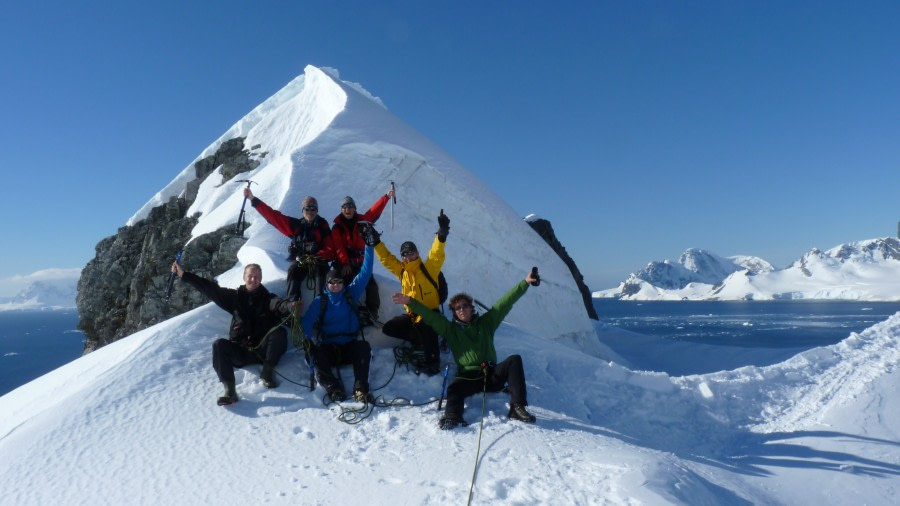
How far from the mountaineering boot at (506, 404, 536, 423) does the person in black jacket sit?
2613mm

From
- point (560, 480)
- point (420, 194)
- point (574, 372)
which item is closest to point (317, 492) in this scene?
point (560, 480)

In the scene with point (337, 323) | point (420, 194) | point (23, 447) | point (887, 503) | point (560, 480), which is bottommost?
point (887, 503)

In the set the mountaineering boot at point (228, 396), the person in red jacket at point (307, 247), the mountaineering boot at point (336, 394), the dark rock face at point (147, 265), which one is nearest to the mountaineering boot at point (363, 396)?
the mountaineering boot at point (336, 394)

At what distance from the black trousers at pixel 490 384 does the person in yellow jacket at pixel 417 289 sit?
2.54ft

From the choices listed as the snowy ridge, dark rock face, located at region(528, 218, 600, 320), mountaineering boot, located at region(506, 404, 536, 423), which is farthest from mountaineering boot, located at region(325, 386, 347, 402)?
dark rock face, located at region(528, 218, 600, 320)

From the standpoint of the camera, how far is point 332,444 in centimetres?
457

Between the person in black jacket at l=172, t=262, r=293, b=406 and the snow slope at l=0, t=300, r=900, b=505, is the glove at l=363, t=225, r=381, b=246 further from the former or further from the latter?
the snow slope at l=0, t=300, r=900, b=505

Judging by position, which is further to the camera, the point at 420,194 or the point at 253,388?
the point at 420,194

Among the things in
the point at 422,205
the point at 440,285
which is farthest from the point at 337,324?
the point at 422,205

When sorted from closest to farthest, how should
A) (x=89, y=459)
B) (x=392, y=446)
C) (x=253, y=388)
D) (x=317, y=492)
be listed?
(x=317, y=492), (x=89, y=459), (x=392, y=446), (x=253, y=388)

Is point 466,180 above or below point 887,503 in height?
above

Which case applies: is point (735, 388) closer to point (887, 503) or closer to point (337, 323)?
point (887, 503)

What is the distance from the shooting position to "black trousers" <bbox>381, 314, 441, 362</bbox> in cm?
620

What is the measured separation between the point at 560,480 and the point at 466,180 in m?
10.2
